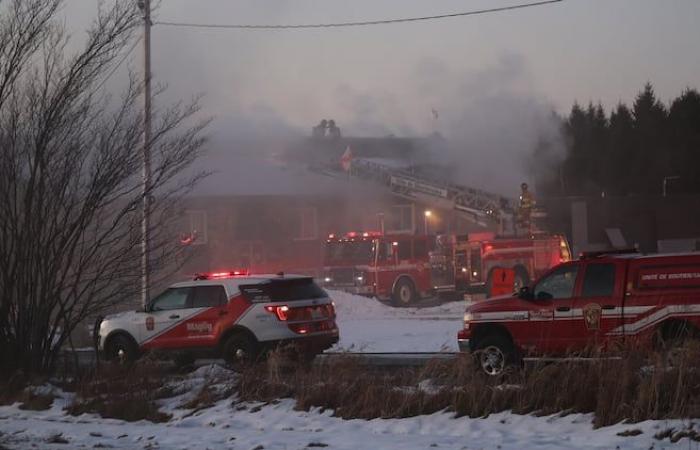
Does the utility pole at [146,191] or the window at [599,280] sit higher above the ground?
the utility pole at [146,191]

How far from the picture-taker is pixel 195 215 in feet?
140

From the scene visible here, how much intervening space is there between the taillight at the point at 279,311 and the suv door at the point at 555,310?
414 cm

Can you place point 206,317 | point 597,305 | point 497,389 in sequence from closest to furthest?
point 497,389 < point 597,305 < point 206,317

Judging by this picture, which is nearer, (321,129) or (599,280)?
(599,280)

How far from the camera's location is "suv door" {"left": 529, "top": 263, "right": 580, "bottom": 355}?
11812mm

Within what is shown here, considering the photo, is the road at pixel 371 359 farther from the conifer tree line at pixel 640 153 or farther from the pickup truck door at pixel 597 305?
the conifer tree line at pixel 640 153

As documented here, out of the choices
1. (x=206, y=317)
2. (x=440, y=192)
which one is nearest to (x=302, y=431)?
(x=206, y=317)

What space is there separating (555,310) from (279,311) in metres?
4.54

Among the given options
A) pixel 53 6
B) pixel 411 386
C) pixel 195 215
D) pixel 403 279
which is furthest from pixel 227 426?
pixel 195 215

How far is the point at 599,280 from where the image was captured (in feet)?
38.6

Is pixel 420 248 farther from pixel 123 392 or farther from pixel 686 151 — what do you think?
pixel 686 151

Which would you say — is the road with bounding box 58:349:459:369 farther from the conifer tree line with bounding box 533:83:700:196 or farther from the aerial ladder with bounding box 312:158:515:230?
the conifer tree line with bounding box 533:83:700:196

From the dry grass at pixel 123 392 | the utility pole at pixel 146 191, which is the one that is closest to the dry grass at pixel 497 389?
the dry grass at pixel 123 392

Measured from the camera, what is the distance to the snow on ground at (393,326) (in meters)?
19.0
